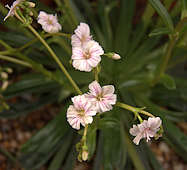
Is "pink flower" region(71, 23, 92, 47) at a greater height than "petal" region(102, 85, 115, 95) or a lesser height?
greater

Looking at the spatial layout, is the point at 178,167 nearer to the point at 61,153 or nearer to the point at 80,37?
the point at 61,153

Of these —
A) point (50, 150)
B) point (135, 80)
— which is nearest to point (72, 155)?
point (50, 150)

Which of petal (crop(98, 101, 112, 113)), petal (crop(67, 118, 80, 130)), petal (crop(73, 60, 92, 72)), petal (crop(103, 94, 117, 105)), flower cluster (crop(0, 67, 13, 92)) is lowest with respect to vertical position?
petal (crop(67, 118, 80, 130))

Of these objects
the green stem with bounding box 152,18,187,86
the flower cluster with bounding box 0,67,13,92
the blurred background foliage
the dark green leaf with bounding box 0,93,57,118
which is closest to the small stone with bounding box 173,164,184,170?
the blurred background foliage

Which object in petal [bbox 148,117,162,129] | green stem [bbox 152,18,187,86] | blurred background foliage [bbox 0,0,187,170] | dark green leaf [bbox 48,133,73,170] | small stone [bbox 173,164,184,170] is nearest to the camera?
petal [bbox 148,117,162,129]

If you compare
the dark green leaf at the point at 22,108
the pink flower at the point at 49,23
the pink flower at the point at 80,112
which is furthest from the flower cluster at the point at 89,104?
the dark green leaf at the point at 22,108

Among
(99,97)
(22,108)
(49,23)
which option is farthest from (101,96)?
(22,108)

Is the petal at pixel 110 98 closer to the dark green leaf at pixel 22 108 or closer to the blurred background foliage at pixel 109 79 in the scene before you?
the blurred background foliage at pixel 109 79

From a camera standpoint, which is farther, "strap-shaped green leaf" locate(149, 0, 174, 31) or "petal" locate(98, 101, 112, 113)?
Answer: "strap-shaped green leaf" locate(149, 0, 174, 31)

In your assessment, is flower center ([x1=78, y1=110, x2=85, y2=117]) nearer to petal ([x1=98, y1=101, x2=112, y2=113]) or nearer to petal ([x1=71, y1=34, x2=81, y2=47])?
petal ([x1=98, y1=101, x2=112, y2=113])
